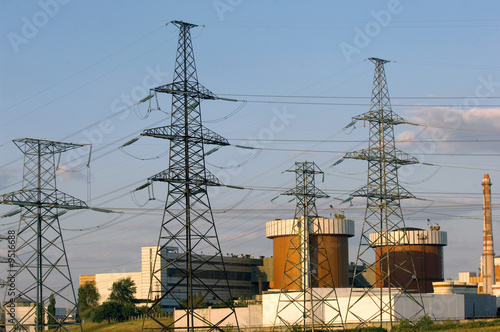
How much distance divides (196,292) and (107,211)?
64457 mm

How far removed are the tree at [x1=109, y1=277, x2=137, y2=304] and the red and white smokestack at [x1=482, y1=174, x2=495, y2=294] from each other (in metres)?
64.1

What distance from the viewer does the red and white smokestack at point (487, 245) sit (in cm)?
12850

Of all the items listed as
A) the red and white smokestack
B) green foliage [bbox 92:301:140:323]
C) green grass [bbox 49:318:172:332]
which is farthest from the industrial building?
the red and white smokestack

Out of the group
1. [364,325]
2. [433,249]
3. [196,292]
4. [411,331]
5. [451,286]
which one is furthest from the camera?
[433,249]

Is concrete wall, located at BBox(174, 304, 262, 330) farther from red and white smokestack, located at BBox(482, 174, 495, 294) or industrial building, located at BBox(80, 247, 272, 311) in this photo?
red and white smokestack, located at BBox(482, 174, 495, 294)

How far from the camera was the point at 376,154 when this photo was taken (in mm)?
67250

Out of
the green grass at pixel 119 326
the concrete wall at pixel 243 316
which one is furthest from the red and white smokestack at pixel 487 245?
the green grass at pixel 119 326

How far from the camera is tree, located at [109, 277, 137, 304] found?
381ft

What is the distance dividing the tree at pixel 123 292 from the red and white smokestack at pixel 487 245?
64122 mm

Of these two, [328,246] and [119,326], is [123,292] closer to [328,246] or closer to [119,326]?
[119,326]

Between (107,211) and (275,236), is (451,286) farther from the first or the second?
(107,211)

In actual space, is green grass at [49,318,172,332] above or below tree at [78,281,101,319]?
below

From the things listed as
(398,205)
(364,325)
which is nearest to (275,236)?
(364,325)

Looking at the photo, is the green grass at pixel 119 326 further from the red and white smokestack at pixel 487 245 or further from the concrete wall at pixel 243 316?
the red and white smokestack at pixel 487 245
